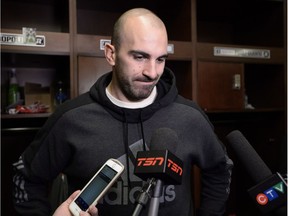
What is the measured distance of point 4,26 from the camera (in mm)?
1761

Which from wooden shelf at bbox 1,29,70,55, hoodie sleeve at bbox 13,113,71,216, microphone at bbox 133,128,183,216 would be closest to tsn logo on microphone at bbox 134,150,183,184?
microphone at bbox 133,128,183,216

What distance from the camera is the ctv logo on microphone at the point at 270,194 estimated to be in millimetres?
428

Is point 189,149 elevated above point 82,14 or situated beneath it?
situated beneath

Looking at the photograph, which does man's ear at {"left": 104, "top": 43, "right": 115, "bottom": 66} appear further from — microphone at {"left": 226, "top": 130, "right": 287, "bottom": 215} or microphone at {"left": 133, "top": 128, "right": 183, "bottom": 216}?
microphone at {"left": 226, "top": 130, "right": 287, "bottom": 215}

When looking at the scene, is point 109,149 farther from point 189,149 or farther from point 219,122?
point 219,122

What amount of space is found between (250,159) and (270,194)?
93 mm

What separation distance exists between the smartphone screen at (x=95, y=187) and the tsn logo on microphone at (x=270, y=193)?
334 millimetres

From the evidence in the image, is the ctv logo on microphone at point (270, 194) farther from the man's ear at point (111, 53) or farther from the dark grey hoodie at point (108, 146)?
the man's ear at point (111, 53)

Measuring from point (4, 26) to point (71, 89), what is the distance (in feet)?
2.05

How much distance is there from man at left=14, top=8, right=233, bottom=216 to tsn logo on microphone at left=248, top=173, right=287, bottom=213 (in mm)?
566

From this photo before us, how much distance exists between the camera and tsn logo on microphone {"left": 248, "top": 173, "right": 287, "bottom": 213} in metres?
0.42

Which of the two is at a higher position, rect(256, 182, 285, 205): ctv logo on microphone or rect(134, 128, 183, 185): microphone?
rect(134, 128, 183, 185): microphone

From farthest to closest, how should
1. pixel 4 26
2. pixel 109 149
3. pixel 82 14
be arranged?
1. pixel 82 14
2. pixel 4 26
3. pixel 109 149

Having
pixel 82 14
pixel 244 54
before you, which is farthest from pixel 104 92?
pixel 244 54
